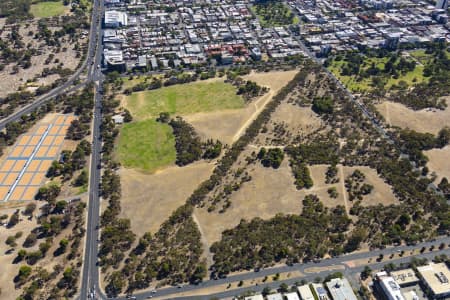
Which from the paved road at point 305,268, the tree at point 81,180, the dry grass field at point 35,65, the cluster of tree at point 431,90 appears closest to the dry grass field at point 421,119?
the cluster of tree at point 431,90

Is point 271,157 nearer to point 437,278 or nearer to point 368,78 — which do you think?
point 437,278

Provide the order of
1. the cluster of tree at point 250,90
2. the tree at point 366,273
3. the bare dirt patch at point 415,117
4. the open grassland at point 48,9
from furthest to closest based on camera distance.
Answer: the open grassland at point 48,9 → the cluster of tree at point 250,90 → the bare dirt patch at point 415,117 → the tree at point 366,273

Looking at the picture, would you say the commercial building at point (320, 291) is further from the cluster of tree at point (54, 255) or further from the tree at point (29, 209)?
the tree at point (29, 209)

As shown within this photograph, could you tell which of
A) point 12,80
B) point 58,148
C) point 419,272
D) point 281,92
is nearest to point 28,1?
point 12,80

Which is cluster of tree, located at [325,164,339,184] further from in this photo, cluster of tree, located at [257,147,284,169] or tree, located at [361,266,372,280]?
tree, located at [361,266,372,280]

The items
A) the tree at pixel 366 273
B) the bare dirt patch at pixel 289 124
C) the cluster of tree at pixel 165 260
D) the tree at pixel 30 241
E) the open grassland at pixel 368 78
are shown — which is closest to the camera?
the cluster of tree at pixel 165 260

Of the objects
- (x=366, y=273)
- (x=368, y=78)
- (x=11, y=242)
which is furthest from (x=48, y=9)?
(x=366, y=273)
